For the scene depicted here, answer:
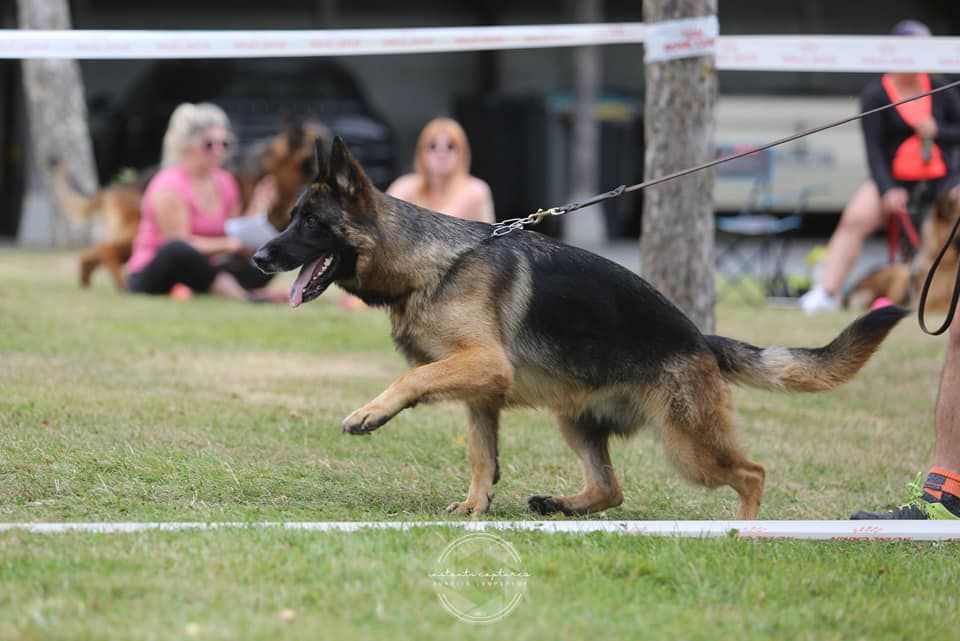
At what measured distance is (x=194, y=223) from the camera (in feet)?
38.0

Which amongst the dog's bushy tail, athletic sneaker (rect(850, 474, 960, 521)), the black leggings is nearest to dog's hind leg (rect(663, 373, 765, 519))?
the dog's bushy tail

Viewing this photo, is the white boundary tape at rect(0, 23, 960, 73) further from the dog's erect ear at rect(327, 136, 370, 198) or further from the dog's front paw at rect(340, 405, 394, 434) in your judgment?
the dog's front paw at rect(340, 405, 394, 434)

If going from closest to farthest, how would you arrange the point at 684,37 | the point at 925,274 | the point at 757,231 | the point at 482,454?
the point at 482,454
the point at 684,37
the point at 925,274
the point at 757,231

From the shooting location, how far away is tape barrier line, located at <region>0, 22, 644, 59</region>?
23.9 feet

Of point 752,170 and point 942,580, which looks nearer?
point 942,580

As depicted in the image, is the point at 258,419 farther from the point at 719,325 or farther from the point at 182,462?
the point at 719,325

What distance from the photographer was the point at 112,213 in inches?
483

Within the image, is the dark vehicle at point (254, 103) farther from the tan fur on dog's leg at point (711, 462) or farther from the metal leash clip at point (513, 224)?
the tan fur on dog's leg at point (711, 462)

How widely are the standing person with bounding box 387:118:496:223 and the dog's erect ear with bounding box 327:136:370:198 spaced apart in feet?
18.1

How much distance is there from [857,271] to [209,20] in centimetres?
1219

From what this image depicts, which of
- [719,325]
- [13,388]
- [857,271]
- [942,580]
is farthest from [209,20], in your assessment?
[942,580]

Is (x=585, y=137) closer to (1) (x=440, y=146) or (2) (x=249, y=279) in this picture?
(2) (x=249, y=279)

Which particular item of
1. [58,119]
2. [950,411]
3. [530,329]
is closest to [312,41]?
[530,329]

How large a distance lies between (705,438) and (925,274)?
6414 mm
